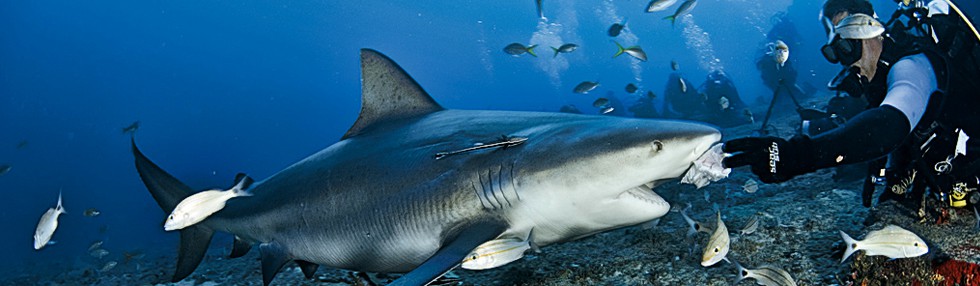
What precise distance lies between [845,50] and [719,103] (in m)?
17.9

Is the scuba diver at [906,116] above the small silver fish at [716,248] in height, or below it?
above

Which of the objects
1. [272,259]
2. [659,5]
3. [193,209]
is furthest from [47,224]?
[659,5]

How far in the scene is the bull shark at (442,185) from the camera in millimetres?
2547

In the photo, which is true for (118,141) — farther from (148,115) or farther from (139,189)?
(139,189)

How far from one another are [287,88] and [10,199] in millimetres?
61125

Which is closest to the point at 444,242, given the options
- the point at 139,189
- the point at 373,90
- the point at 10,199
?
the point at 373,90

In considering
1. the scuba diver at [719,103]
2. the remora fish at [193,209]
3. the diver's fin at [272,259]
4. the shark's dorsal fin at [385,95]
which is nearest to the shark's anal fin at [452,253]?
the remora fish at [193,209]

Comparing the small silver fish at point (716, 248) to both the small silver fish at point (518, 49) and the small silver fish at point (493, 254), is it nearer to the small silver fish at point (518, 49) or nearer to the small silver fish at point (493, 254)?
the small silver fish at point (493, 254)

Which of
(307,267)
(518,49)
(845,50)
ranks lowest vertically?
(307,267)

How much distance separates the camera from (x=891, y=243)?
263 centimetres

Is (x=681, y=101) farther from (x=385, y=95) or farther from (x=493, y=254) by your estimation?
(x=493, y=254)

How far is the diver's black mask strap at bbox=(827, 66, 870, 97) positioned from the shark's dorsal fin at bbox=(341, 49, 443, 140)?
2.88 meters

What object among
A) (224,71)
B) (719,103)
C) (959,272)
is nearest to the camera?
(959,272)

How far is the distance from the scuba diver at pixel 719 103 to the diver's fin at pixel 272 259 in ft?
59.6
